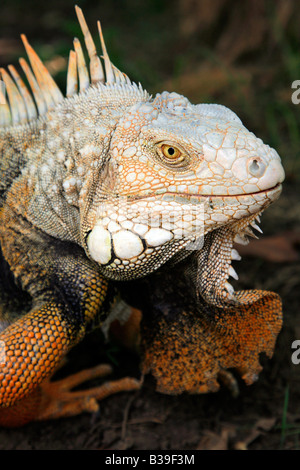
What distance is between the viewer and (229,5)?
8.39 m

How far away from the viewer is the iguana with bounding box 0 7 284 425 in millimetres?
2582

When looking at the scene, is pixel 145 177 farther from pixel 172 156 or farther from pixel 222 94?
pixel 222 94

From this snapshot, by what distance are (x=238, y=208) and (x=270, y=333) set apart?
100 cm

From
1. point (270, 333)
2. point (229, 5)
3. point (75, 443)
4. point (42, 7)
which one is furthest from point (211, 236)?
point (42, 7)

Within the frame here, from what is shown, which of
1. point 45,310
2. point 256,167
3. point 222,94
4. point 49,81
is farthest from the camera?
point 222,94

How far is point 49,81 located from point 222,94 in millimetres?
4767

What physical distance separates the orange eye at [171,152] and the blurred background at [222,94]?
199cm

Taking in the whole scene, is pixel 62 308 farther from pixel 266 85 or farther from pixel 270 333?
pixel 266 85

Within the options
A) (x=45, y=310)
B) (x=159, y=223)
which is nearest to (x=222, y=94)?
(x=159, y=223)

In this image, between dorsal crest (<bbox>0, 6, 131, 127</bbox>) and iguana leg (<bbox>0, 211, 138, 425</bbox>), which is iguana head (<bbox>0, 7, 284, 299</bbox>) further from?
iguana leg (<bbox>0, 211, 138, 425</bbox>)

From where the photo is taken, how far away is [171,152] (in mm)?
2604

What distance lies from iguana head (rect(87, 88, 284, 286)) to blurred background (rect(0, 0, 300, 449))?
1.53 meters

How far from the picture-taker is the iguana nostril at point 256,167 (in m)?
2.47

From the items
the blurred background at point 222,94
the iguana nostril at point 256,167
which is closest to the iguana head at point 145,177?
the iguana nostril at point 256,167
